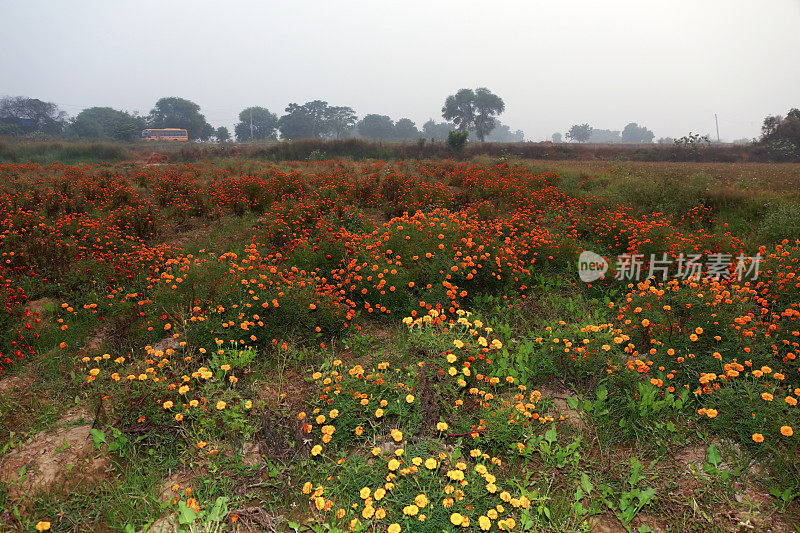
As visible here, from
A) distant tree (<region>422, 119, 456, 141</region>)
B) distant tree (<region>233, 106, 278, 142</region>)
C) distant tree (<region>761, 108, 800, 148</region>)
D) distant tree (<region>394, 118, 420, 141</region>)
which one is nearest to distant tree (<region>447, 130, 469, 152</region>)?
distant tree (<region>761, 108, 800, 148</region>)

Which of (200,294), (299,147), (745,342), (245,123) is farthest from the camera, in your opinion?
(245,123)

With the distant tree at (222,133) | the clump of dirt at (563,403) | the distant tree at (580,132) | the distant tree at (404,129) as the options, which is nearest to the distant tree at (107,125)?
the distant tree at (222,133)

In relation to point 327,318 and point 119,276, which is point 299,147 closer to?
point 119,276

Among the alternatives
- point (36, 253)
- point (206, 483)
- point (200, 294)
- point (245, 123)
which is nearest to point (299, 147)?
point (36, 253)

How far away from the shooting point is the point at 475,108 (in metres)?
72.6

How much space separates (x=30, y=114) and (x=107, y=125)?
11011 mm

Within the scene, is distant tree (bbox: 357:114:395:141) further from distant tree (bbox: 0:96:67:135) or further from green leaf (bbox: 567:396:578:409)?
green leaf (bbox: 567:396:578:409)

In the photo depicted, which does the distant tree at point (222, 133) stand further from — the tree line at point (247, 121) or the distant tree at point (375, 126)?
the distant tree at point (375, 126)

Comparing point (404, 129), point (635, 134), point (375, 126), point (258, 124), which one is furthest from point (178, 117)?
point (635, 134)

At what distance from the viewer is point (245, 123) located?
89938mm

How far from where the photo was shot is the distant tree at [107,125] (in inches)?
2083

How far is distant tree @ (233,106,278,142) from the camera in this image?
87.9 m

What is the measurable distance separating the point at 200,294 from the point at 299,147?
90.5ft

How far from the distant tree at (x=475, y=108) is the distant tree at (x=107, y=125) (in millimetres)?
49670
